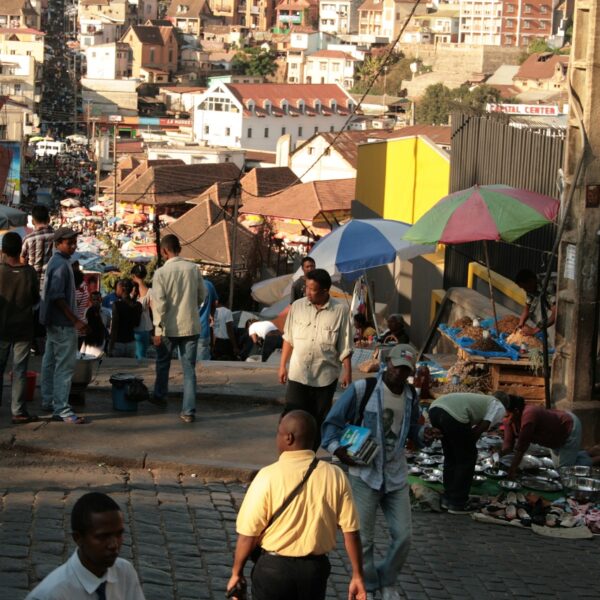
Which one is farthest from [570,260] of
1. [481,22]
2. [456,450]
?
[481,22]

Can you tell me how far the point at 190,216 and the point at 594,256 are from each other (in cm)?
3400

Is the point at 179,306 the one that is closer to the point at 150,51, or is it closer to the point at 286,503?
the point at 286,503

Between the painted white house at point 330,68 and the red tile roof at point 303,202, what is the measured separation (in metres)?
103

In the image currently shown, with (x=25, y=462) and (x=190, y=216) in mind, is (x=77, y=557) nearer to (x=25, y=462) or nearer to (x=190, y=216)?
(x=25, y=462)

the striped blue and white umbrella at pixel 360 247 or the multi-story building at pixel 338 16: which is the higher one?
the multi-story building at pixel 338 16

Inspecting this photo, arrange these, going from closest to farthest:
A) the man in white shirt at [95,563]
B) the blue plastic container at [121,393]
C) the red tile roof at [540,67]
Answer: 1. the man in white shirt at [95,563]
2. the blue plastic container at [121,393]
3. the red tile roof at [540,67]

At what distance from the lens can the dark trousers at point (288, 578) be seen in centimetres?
510

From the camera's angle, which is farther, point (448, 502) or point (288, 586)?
point (448, 502)

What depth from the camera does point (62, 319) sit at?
9.20 m

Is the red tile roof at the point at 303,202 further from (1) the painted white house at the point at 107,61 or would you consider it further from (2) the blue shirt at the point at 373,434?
(1) the painted white house at the point at 107,61

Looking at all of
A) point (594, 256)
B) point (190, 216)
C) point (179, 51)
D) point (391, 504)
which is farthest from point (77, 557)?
point (179, 51)

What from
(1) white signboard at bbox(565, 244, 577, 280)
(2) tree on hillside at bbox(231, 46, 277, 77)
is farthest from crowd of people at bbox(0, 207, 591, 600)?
(2) tree on hillside at bbox(231, 46, 277, 77)

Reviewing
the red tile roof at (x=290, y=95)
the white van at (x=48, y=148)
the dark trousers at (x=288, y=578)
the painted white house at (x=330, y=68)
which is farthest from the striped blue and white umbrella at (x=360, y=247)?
the painted white house at (x=330, y=68)

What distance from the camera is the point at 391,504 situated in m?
Answer: 6.67
